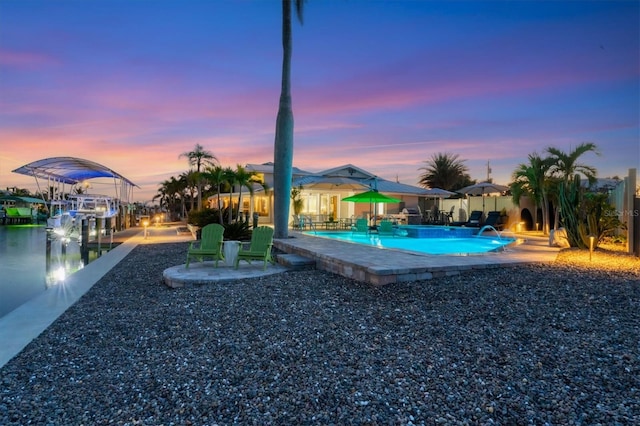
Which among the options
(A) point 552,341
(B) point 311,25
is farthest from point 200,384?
(B) point 311,25

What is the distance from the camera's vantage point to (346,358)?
11.4ft

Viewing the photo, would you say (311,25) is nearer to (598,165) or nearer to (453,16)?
(453,16)

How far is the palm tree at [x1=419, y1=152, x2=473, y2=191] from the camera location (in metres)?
38.1

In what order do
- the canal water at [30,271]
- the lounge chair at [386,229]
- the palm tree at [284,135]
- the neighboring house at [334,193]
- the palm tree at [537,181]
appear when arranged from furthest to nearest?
→ the neighboring house at [334,193], the palm tree at [537,181], the lounge chair at [386,229], the palm tree at [284,135], the canal water at [30,271]

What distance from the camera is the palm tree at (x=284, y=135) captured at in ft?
39.1

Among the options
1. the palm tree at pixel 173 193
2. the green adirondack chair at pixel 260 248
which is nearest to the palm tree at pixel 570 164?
the green adirondack chair at pixel 260 248

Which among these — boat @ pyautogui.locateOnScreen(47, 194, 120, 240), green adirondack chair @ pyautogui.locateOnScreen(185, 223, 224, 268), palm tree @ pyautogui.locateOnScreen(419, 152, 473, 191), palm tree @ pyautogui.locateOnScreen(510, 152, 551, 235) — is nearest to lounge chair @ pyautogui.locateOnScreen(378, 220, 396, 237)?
palm tree @ pyautogui.locateOnScreen(510, 152, 551, 235)

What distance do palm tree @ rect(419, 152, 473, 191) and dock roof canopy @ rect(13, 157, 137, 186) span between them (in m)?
28.6

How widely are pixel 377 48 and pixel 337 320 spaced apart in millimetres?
12242

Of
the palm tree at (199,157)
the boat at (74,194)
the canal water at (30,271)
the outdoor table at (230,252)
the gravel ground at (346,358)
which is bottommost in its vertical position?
the canal water at (30,271)

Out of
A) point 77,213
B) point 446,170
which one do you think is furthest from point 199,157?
point 446,170

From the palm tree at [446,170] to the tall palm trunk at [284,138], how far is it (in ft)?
95.2

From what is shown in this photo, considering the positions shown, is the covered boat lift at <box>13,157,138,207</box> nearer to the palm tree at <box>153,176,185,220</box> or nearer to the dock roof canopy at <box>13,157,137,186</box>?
the dock roof canopy at <box>13,157,137,186</box>

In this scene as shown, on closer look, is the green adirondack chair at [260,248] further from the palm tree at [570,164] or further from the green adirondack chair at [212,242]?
the palm tree at [570,164]
